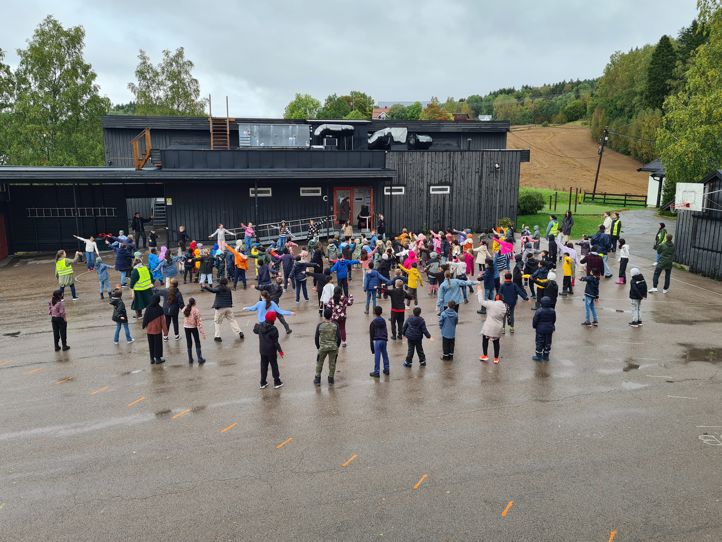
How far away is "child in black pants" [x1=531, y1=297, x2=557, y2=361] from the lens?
1139cm

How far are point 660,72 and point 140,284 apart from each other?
62829 millimetres

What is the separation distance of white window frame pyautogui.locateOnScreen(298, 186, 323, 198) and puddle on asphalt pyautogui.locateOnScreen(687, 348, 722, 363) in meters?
20.1

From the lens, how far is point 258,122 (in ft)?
97.6

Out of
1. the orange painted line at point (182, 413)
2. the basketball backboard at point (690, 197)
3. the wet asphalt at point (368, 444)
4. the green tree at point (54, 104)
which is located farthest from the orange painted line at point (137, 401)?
the green tree at point (54, 104)

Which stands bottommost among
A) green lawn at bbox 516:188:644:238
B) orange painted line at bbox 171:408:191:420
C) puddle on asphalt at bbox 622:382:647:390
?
orange painted line at bbox 171:408:191:420

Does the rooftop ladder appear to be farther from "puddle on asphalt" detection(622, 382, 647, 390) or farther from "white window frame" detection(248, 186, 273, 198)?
"puddle on asphalt" detection(622, 382, 647, 390)

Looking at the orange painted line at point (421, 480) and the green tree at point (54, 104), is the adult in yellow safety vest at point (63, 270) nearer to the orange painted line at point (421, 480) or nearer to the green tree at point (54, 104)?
the orange painted line at point (421, 480)

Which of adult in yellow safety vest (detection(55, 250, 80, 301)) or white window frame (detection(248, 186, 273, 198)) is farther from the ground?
white window frame (detection(248, 186, 273, 198))

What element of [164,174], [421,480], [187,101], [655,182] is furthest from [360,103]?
[421,480]

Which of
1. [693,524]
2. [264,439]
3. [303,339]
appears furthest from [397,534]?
[303,339]

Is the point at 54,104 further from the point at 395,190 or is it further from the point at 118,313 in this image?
the point at 118,313

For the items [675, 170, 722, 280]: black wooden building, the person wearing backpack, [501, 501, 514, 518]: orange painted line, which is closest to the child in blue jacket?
the person wearing backpack

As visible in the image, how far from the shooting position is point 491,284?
51.2 feet

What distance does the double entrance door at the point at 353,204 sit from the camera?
29.2 m
